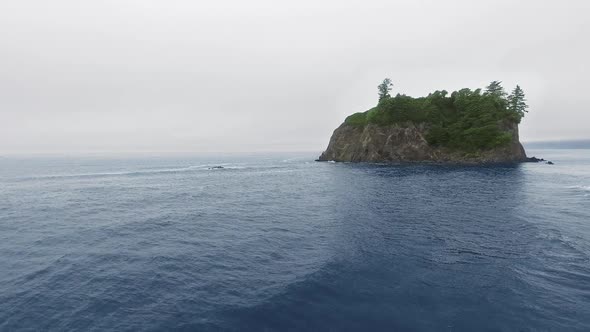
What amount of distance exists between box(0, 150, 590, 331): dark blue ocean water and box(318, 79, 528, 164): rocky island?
2986 inches

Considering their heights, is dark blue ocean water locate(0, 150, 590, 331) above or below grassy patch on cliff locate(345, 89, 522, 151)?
below

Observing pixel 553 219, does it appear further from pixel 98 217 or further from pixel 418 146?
pixel 418 146

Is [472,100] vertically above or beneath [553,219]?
above

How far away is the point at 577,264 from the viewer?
22.1 metres

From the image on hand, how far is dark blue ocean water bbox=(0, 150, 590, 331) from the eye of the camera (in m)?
16.1

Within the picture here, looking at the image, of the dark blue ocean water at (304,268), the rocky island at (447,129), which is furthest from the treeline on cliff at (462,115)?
the dark blue ocean water at (304,268)

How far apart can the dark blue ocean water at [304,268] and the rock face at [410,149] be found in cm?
7461

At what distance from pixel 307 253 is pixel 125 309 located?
1577 centimetres

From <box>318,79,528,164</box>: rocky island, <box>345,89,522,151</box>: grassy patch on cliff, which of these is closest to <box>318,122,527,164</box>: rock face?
<box>318,79,528,164</box>: rocky island

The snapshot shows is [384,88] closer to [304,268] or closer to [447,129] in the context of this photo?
[447,129]

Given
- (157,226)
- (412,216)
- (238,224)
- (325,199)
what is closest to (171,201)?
(157,226)

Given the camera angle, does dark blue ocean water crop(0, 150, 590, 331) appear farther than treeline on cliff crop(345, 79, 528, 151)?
No

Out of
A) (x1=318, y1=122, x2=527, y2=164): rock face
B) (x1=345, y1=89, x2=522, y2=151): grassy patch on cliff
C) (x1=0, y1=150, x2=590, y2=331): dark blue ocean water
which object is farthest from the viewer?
(x1=318, y1=122, x2=527, y2=164): rock face

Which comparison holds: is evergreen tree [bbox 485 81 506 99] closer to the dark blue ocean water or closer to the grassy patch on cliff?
the grassy patch on cliff
